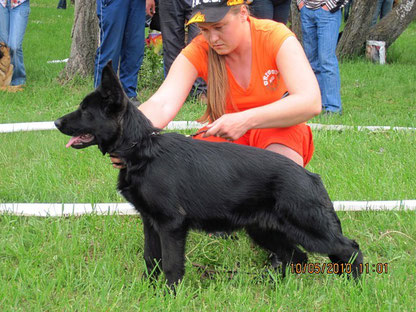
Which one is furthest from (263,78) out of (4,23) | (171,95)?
(4,23)

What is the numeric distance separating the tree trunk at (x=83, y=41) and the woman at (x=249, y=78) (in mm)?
4950

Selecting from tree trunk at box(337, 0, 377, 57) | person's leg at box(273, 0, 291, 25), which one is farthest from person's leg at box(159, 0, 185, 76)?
tree trunk at box(337, 0, 377, 57)

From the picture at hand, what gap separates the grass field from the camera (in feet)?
8.46

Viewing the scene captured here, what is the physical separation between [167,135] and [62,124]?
532 millimetres

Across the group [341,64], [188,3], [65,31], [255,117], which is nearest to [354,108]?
[188,3]

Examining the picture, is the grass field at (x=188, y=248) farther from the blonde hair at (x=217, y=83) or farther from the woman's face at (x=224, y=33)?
the woman's face at (x=224, y=33)

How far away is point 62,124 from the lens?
2.55 meters

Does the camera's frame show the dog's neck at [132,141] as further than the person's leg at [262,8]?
No

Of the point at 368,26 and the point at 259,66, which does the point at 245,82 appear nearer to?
the point at 259,66

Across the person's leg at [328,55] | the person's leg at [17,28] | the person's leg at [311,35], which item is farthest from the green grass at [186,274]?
the person's leg at [17,28]

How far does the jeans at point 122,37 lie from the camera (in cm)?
622

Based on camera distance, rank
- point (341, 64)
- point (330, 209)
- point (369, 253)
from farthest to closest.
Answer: point (341, 64) → point (369, 253) → point (330, 209)

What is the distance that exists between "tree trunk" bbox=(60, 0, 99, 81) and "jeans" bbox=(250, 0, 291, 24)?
292cm

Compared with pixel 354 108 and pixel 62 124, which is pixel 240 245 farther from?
pixel 354 108
